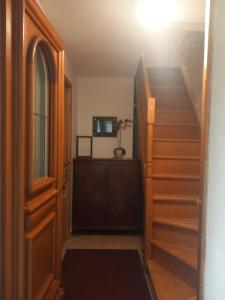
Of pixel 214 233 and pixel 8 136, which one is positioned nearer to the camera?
pixel 214 233

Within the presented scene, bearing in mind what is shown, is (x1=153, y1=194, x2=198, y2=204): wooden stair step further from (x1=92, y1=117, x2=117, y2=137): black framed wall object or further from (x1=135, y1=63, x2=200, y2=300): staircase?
(x1=92, y1=117, x2=117, y2=137): black framed wall object

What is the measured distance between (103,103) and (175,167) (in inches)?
79.3

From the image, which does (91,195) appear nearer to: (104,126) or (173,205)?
(104,126)

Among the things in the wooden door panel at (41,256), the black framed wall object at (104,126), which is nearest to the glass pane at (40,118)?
the wooden door panel at (41,256)

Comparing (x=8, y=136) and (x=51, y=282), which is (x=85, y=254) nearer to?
(x=51, y=282)

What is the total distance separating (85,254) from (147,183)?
120 centimetres

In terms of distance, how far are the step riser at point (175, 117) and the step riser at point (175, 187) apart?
1.13m

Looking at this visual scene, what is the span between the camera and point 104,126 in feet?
16.1

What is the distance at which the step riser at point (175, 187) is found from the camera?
326cm

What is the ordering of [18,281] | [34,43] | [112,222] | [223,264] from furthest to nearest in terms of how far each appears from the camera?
[112,222], [34,43], [18,281], [223,264]

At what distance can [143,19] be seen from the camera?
2.68m

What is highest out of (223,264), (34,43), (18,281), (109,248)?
(34,43)

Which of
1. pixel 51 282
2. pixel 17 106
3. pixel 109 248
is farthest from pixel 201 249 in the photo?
pixel 109 248

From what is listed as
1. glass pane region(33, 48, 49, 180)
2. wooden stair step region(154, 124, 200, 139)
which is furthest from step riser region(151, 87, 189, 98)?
glass pane region(33, 48, 49, 180)
